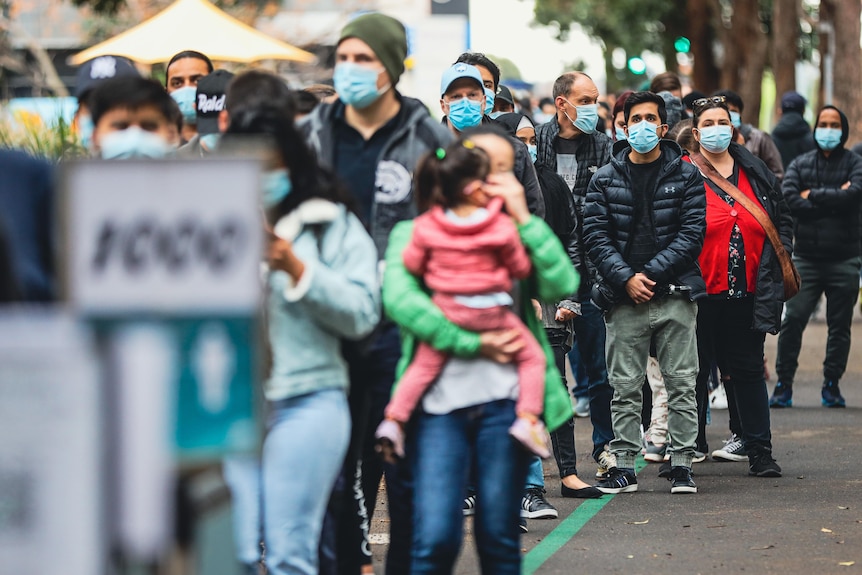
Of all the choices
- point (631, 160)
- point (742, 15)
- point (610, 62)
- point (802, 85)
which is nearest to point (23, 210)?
point (631, 160)

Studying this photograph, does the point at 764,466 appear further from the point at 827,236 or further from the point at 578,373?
the point at 827,236

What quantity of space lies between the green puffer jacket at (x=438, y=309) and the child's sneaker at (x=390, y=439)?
178mm

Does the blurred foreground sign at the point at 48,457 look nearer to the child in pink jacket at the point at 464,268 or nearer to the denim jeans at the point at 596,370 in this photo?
the child in pink jacket at the point at 464,268

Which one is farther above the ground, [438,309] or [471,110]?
[471,110]

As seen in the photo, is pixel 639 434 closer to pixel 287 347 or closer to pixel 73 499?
pixel 287 347

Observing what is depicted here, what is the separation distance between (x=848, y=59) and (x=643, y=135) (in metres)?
17.6

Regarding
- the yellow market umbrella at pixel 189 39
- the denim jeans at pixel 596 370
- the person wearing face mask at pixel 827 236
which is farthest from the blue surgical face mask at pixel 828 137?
the yellow market umbrella at pixel 189 39

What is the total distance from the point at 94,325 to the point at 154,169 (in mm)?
284

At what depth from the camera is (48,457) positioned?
8.16 feet

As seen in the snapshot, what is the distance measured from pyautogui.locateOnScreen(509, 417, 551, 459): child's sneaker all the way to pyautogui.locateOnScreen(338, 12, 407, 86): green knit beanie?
4.43ft

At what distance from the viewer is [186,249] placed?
8.59 ft

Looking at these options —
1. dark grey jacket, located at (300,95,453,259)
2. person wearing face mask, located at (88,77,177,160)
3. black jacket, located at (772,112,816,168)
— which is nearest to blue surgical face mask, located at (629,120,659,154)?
dark grey jacket, located at (300,95,453,259)

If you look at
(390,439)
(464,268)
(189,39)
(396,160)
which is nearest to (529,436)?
(390,439)

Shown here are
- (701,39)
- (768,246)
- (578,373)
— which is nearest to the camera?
(768,246)
